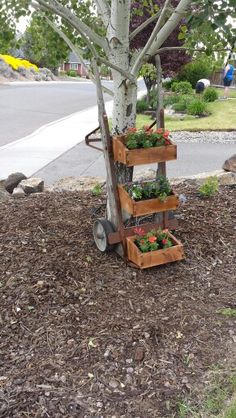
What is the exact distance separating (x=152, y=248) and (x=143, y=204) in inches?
12.8

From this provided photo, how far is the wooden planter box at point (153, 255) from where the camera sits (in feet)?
11.0

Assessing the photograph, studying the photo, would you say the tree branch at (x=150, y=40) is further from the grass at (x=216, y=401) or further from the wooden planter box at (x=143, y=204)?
the grass at (x=216, y=401)

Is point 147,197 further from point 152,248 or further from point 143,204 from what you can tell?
point 152,248

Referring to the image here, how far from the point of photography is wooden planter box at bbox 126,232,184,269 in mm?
3357

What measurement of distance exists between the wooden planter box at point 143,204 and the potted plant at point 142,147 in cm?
25

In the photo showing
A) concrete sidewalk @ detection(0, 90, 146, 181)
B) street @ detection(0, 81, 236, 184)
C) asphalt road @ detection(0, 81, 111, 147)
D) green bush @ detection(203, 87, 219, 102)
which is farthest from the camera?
green bush @ detection(203, 87, 219, 102)

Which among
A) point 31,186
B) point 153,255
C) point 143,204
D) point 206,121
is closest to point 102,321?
point 153,255

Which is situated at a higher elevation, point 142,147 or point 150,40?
point 150,40

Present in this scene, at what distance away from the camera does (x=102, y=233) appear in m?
3.55

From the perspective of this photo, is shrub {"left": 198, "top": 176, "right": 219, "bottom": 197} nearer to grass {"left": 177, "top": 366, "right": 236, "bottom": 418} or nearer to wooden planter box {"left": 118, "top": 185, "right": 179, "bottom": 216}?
wooden planter box {"left": 118, "top": 185, "right": 179, "bottom": 216}

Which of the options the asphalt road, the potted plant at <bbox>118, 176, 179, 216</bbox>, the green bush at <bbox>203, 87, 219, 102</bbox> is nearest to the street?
the asphalt road

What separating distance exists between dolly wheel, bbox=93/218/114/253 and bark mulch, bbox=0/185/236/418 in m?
0.07

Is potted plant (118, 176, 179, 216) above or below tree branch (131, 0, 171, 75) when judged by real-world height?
below

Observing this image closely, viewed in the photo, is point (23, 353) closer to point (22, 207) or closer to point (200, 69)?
point (22, 207)
